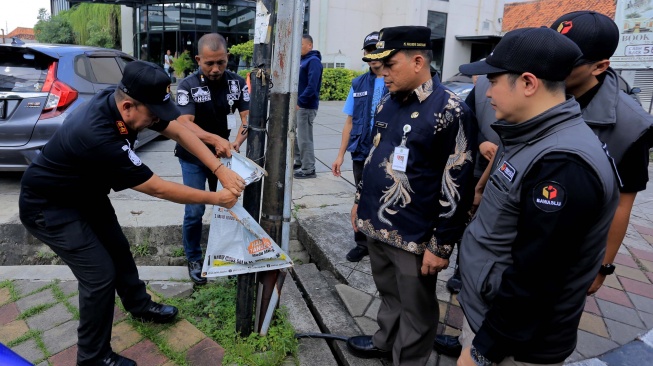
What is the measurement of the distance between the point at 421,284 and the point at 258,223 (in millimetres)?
917

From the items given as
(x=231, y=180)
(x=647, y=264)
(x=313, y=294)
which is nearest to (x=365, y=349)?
(x=313, y=294)

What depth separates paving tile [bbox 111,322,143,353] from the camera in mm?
2568

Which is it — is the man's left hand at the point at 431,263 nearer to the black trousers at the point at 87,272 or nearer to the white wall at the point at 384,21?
the black trousers at the point at 87,272

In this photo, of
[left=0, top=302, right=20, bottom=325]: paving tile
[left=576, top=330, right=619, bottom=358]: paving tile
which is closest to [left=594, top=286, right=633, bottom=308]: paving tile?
[left=576, top=330, right=619, bottom=358]: paving tile

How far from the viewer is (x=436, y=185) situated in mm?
2082

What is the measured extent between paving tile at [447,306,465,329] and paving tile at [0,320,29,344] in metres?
2.67

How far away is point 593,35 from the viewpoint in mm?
1820

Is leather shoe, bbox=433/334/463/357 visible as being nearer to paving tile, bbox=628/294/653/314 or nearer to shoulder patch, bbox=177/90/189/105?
paving tile, bbox=628/294/653/314

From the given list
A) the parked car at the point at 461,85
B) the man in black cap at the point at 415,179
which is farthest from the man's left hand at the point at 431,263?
Result: the parked car at the point at 461,85

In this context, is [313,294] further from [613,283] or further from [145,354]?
[613,283]

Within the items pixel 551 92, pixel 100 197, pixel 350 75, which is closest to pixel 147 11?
pixel 350 75

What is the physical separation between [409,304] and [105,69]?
5.18 m

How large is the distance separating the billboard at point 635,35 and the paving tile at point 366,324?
8254mm

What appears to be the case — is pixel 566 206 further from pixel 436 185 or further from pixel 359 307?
pixel 359 307
